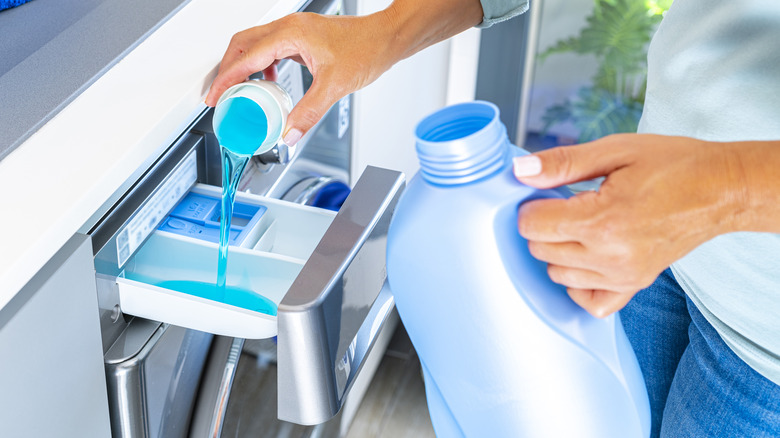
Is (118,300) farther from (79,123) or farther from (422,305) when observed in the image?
(422,305)

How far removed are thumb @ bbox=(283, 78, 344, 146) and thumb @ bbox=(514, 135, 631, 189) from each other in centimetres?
28

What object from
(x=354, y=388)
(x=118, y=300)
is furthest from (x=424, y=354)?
(x=354, y=388)

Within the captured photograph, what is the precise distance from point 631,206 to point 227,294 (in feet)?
1.31

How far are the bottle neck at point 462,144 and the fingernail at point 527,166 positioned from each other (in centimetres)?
2

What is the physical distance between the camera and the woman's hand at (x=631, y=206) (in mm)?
555

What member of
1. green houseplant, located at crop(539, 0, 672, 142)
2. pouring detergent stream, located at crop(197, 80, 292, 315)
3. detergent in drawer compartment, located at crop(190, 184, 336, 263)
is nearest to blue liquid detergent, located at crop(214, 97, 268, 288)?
pouring detergent stream, located at crop(197, 80, 292, 315)

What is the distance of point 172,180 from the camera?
32.2 inches

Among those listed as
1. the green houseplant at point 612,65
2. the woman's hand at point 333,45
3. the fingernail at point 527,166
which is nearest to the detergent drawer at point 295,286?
the woman's hand at point 333,45

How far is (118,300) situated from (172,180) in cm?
14

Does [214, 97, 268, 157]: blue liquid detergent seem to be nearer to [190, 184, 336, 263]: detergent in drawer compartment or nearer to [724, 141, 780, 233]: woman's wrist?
[190, 184, 336, 263]: detergent in drawer compartment

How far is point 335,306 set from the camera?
72 centimetres

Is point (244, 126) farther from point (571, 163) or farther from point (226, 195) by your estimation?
point (571, 163)

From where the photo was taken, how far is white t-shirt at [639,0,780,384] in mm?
791

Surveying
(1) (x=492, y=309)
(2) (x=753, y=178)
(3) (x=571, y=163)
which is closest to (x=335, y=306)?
(1) (x=492, y=309)
